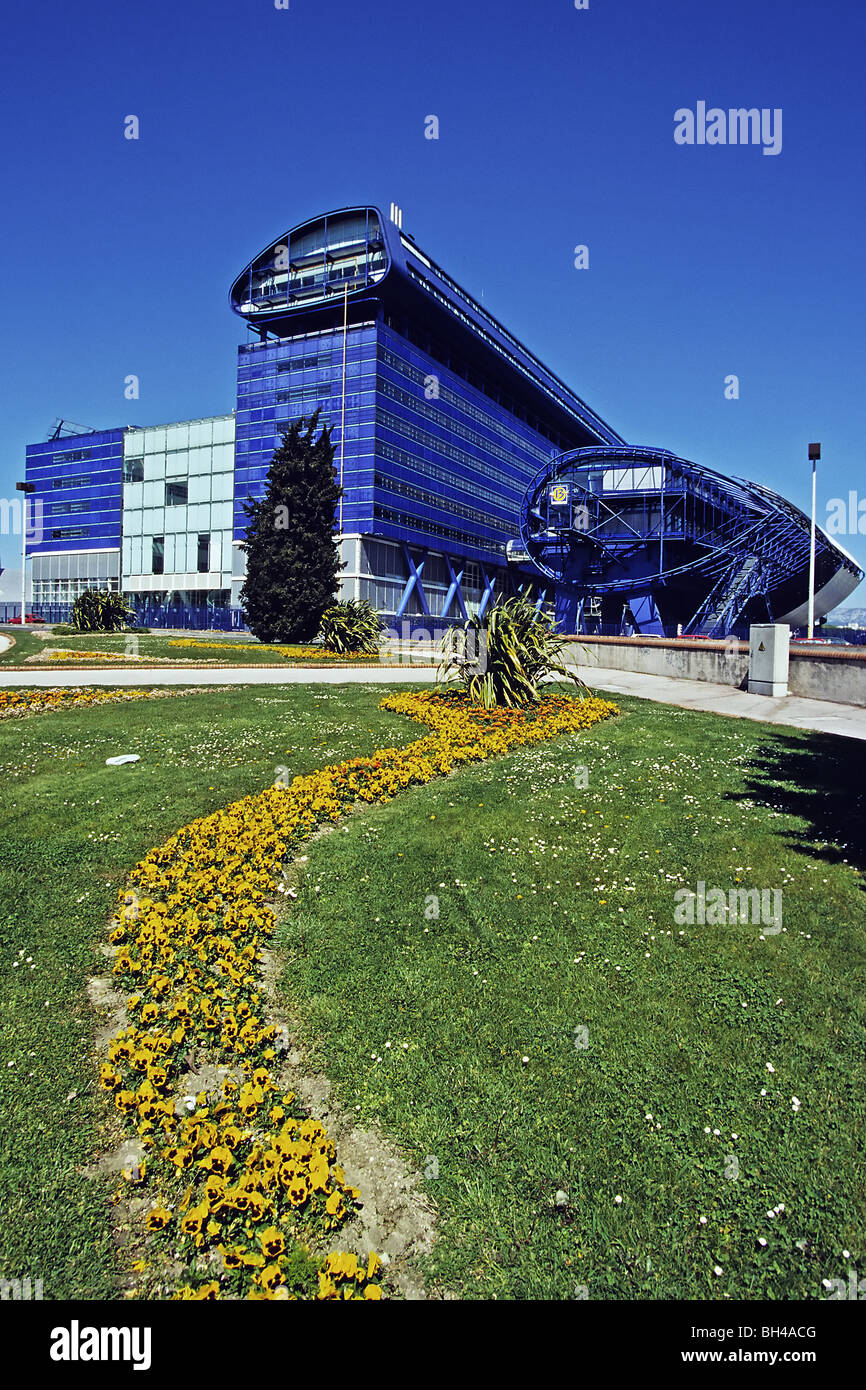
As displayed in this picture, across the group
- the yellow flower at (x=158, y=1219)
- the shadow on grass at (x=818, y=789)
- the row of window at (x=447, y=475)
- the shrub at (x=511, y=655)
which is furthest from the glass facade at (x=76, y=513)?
the yellow flower at (x=158, y=1219)

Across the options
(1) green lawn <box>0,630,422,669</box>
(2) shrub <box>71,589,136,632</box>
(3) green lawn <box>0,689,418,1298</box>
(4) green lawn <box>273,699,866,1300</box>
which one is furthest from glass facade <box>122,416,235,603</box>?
(4) green lawn <box>273,699,866,1300</box>

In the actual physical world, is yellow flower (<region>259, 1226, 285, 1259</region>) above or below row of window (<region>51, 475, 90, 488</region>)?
below

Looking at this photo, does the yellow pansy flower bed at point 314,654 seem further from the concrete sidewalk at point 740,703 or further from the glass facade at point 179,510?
the glass facade at point 179,510

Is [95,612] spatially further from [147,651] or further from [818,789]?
[818,789]

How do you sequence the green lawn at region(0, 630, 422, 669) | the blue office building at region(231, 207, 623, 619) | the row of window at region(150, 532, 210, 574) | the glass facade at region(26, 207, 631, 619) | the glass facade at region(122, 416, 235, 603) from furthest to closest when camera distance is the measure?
the row of window at region(150, 532, 210, 574), the glass facade at region(122, 416, 235, 603), the glass facade at region(26, 207, 631, 619), the blue office building at region(231, 207, 623, 619), the green lawn at region(0, 630, 422, 669)

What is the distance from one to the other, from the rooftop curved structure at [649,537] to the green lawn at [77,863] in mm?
53573

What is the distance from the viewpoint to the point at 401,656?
3023cm

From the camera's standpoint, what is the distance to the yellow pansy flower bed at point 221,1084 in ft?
10.4

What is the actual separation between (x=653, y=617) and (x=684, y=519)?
923cm

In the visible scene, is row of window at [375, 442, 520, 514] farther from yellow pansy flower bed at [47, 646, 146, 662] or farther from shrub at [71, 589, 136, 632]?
yellow pansy flower bed at [47, 646, 146, 662]

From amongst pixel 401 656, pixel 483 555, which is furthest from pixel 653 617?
pixel 401 656

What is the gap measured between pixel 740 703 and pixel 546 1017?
13.0 m

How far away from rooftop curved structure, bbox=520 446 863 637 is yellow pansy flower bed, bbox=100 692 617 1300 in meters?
59.2

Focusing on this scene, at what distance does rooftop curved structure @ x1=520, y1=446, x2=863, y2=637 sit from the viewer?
61.8 meters
